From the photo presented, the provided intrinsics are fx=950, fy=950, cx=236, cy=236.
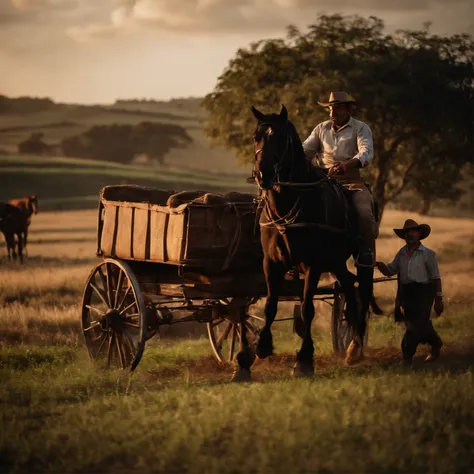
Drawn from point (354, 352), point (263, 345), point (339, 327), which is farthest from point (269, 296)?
point (339, 327)

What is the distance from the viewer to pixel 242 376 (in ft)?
33.2

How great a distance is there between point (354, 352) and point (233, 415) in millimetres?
3836

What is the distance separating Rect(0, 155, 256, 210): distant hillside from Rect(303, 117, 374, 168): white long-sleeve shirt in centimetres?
5118

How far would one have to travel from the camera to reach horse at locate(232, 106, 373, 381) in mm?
9383

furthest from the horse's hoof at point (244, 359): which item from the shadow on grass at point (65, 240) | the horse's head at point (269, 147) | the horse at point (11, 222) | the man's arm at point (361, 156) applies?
the shadow on grass at point (65, 240)

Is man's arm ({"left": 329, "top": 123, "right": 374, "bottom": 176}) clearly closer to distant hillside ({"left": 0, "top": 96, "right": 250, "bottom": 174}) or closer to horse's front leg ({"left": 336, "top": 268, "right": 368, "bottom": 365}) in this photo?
horse's front leg ({"left": 336, "top": 268, "right": 368, "bottom": 365})

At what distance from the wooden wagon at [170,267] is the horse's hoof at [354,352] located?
689 mm

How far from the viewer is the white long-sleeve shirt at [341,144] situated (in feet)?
34.8

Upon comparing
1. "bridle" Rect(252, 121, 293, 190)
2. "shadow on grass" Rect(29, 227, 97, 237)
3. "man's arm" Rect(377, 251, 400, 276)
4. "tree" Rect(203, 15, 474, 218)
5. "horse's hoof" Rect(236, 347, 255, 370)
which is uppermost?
"tree" Rect(203, 15, 474, 218)

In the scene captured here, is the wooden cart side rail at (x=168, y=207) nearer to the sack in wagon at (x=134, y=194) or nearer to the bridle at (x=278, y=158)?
the sack in wagon at (x=134, y=194)

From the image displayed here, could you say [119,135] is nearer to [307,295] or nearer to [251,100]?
[251,100]

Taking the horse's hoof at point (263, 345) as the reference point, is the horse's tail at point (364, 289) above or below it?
above

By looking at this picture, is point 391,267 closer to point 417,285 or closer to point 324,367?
point 417,285

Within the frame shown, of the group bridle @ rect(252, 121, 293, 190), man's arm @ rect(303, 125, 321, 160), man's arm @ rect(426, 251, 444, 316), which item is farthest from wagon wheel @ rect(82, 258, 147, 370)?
man's arm @ rect(426, 251, 444, 316)
